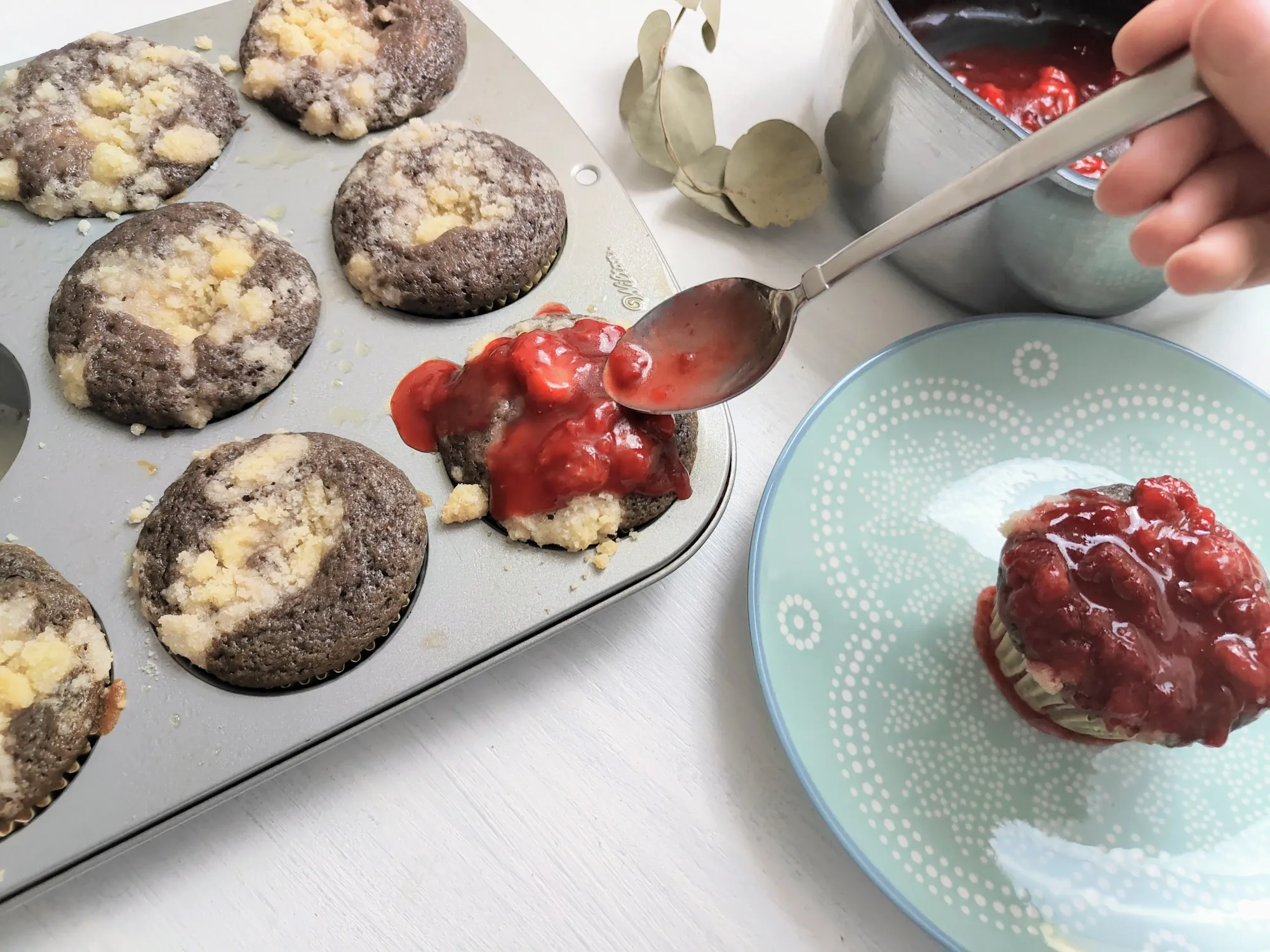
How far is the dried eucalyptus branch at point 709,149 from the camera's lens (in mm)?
1561

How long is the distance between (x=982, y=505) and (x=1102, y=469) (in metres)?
0.21

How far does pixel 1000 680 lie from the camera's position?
1.25 meters

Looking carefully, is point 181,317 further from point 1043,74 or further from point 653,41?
point 1043,74

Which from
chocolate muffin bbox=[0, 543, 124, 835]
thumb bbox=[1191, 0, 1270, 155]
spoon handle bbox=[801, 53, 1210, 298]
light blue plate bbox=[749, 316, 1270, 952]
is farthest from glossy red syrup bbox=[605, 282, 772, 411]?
chocolate muffin bbox=[0, 543, 124, 835]

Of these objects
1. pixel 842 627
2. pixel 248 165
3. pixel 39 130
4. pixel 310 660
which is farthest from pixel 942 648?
pixel 39 130

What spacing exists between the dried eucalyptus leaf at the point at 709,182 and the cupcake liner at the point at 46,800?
1254mm

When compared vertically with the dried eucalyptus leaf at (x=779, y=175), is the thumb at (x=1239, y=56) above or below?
above

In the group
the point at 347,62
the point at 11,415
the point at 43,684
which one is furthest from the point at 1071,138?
the point at 11,415

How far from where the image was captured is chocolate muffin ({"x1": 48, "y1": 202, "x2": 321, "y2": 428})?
1.25 meters

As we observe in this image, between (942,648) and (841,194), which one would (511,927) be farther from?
(841,194)

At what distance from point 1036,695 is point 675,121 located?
113cm

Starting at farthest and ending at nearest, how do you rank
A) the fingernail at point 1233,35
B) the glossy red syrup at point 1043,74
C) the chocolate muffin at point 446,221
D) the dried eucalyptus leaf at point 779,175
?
1. the dried eucalyptus leaf at point 779,175
2. the glossy red syrup at point 1043,74
3. the chocolate muffin at point 446,221
4. the fingernail at point 1233,35

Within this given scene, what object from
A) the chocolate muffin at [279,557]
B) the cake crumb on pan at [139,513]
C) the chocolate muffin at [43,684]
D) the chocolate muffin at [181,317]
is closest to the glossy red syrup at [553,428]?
the chocolate muffin at [279,557]

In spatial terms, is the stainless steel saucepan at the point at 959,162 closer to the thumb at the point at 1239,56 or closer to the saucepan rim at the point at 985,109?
the saucepan rim at the point at 985,109
